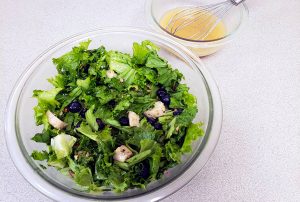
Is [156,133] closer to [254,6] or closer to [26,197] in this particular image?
[26,197]

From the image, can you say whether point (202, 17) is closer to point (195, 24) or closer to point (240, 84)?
point (195, 24)

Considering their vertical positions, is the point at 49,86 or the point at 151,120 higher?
the point at 49,86

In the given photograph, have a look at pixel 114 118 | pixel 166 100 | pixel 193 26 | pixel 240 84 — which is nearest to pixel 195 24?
pixel 193 26

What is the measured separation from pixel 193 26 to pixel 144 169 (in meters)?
0.79

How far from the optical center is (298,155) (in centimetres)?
113

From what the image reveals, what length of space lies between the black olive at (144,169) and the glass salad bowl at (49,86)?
3 centimetres

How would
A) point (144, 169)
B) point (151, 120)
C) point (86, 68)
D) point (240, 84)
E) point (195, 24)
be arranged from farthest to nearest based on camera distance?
point (195, 24), point (240, 84), point (86, 68), point (151, 120), point (144, 169)

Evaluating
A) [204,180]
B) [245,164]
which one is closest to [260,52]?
[245,164]

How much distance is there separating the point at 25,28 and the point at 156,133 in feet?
3.15

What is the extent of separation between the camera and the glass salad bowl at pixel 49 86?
866mm

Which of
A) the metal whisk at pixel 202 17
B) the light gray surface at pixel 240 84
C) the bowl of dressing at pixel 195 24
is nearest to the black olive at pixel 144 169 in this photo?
the light gray surface at pixel 240 84

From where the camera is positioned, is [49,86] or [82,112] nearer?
[82,112]

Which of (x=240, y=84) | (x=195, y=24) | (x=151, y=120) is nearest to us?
(x=151, y=120)

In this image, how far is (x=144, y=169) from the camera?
2.90 ft
